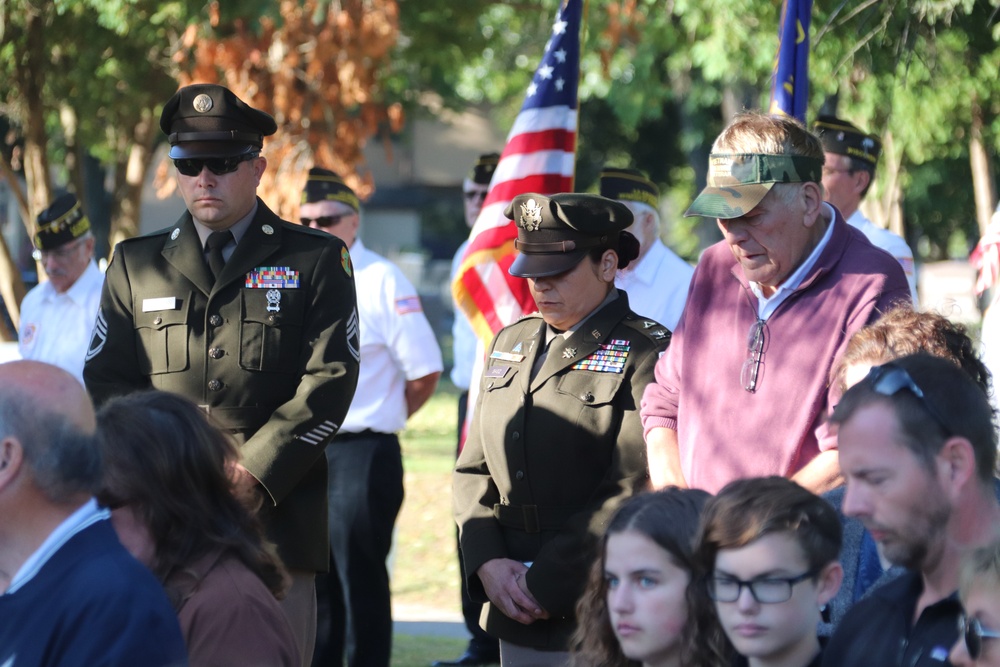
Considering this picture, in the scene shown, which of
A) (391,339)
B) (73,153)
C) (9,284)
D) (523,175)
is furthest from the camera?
(73,153)

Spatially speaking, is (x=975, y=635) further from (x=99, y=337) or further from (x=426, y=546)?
(x=426, y=546)

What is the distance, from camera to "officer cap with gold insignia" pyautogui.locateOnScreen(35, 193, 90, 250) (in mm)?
7352

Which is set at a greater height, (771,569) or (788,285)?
(788,285)

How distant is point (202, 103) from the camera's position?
4.29 metres

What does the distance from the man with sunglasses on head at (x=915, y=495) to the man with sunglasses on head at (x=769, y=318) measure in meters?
0.97

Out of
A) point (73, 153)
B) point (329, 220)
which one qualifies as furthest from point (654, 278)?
point (73, 153)

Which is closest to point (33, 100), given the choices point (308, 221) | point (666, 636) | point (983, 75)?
point (308, 221)

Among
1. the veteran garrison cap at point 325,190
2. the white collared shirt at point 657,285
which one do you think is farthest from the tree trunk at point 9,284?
the white collared shirt at point 657,285

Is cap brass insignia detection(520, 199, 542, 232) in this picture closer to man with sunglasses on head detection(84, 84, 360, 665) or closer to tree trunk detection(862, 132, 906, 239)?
man with sunglasses on head detection(84, 84, 360, 665)

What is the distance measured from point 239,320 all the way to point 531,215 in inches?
38.1

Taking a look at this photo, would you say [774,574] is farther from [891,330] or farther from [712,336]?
[712,336]

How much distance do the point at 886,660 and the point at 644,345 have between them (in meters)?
1.80

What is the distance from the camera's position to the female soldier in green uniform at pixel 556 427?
13.0ft

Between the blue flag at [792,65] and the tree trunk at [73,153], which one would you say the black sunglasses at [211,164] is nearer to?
the blue flag at [792,65]
